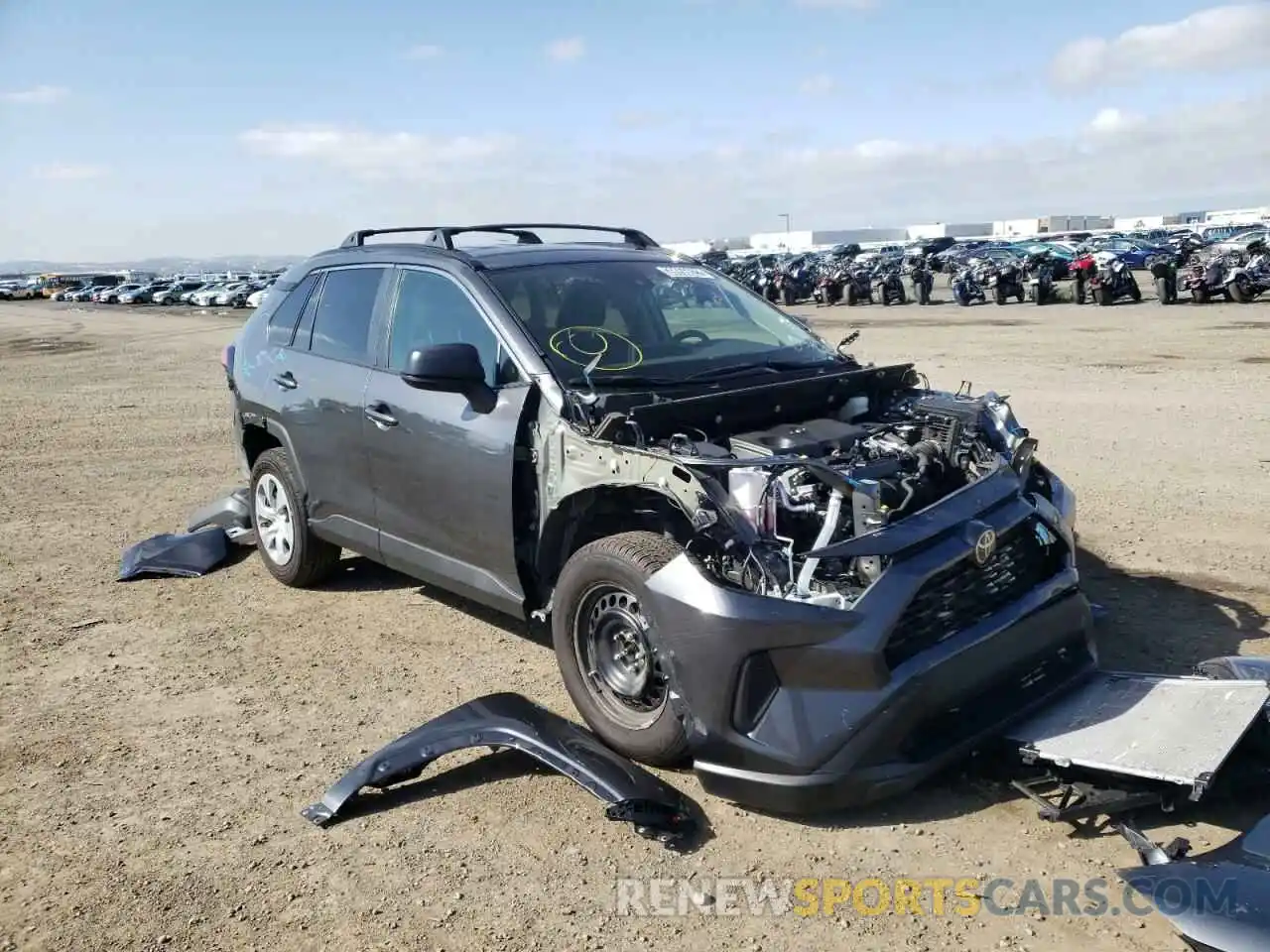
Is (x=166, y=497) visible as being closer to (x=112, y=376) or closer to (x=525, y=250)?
(x=525, y=250)

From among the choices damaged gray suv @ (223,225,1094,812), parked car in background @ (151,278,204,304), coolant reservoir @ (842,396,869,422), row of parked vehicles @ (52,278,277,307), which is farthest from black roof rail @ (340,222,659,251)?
parked car in background @ (151,278,204,304)

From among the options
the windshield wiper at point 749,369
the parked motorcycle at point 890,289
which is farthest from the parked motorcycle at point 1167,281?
the windshield wiper at point 749,369

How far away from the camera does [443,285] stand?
16.6ft

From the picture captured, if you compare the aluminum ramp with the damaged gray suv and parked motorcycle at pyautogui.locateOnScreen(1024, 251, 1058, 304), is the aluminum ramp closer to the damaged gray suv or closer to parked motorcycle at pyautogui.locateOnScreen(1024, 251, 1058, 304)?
the damaged gray suv

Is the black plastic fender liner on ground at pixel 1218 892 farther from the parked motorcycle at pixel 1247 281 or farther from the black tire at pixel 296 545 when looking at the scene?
the parked motorcycle at pixel 1247 281

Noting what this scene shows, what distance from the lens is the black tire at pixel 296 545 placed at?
5973 mm

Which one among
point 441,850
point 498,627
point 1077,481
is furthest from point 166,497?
point 1077,481

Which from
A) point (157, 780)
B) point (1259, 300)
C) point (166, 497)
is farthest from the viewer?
point (1259, 300)

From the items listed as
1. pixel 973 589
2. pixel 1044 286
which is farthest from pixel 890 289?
pixel 973 589

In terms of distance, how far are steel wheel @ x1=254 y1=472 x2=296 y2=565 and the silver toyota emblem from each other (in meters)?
3.93

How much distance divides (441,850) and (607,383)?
2.02 m

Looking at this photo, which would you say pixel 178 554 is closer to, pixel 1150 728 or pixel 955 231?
pixel 1150 728

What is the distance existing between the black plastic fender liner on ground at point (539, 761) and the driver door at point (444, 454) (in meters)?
0.71

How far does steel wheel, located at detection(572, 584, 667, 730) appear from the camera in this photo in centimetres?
389
